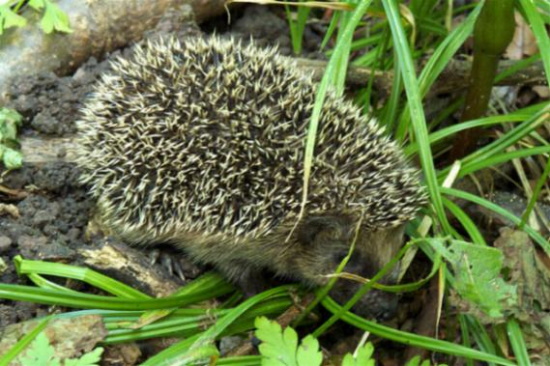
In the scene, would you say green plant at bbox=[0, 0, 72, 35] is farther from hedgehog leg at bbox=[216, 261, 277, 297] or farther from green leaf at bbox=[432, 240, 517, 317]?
green leaf at bbox=[432, 240, 517, 317]

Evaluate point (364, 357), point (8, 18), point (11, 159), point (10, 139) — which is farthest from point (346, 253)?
point (8, 18)

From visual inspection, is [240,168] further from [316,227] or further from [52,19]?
[52,19]

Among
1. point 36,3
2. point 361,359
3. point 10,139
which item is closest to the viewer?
point 361,359

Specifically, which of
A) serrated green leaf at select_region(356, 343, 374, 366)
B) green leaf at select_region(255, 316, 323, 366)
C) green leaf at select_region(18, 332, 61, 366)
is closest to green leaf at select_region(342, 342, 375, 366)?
serrated green leaf at select_region(356, 343, 374, 366)

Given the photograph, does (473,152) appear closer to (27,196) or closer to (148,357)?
(148,357)

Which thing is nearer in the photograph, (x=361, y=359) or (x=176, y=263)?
(x=361, y=359)

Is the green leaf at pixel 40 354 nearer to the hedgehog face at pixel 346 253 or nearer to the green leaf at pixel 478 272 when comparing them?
the hedgehog face at pixel 346 253

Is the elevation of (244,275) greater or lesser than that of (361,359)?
greater
